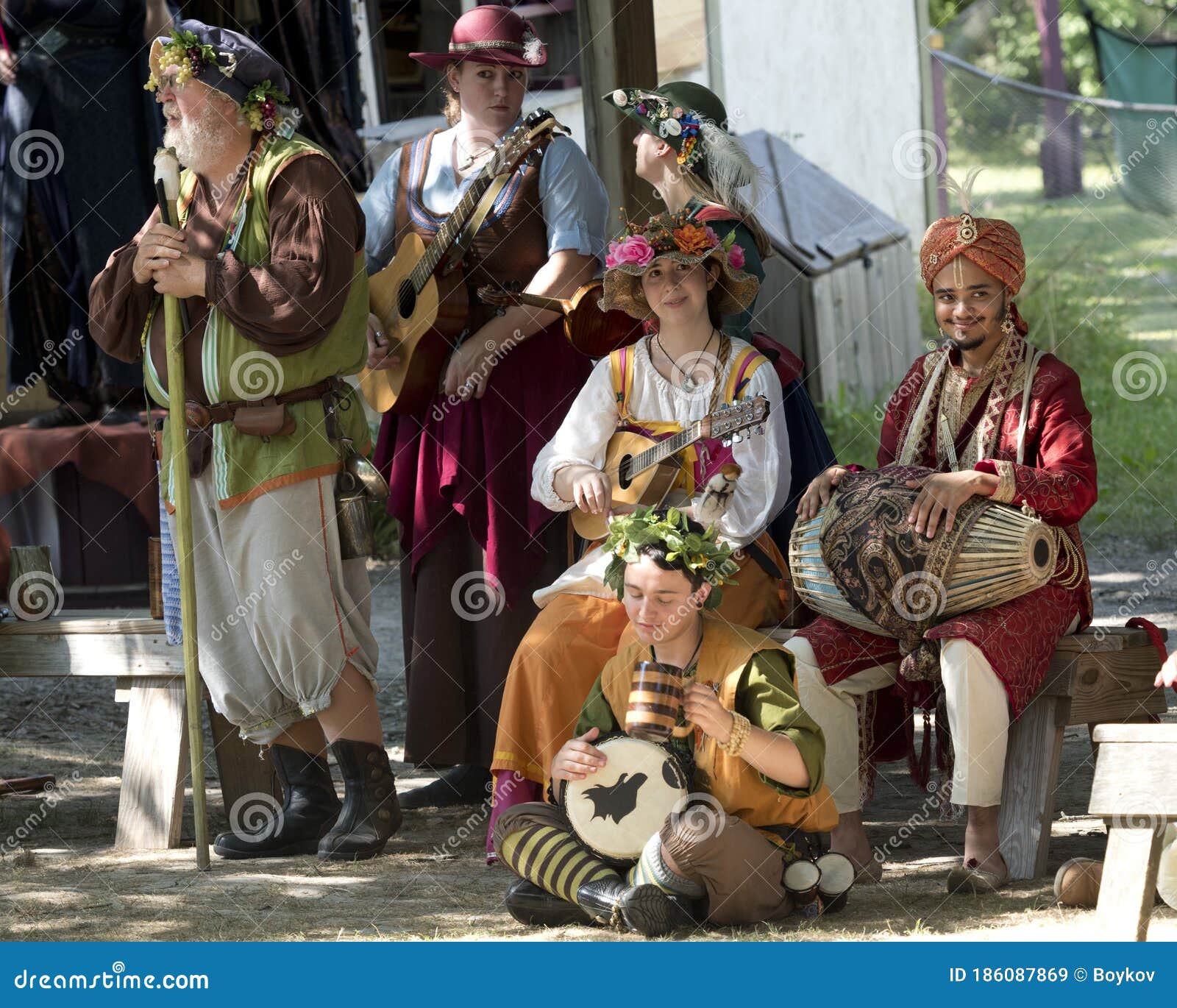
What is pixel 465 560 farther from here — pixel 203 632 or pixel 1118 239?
pixel 1118 239

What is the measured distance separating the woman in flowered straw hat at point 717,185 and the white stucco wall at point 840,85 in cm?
757

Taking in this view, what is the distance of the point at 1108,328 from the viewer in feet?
43.7

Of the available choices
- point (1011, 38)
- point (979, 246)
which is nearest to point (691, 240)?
point (979, 246)

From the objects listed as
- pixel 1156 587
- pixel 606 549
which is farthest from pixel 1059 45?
pixel 606 549

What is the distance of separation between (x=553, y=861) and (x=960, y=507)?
49.7 inches

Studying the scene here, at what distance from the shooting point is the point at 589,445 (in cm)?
476

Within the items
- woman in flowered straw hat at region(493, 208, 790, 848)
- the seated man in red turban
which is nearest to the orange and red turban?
the seated man in red turban

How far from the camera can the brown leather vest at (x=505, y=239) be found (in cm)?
519

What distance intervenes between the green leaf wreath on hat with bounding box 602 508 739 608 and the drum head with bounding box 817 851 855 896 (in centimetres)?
60

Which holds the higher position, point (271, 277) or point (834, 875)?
point (271, 277)

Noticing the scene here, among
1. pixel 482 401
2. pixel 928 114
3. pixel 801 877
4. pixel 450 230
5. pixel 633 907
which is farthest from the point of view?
pixel 928 114

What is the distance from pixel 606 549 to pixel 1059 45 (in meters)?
17.3

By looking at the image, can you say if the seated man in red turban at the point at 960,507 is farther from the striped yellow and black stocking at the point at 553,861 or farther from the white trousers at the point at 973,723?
the striped yellow and black stocking at the point at 553,861

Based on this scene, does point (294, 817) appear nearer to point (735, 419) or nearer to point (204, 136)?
point (735, 419)
